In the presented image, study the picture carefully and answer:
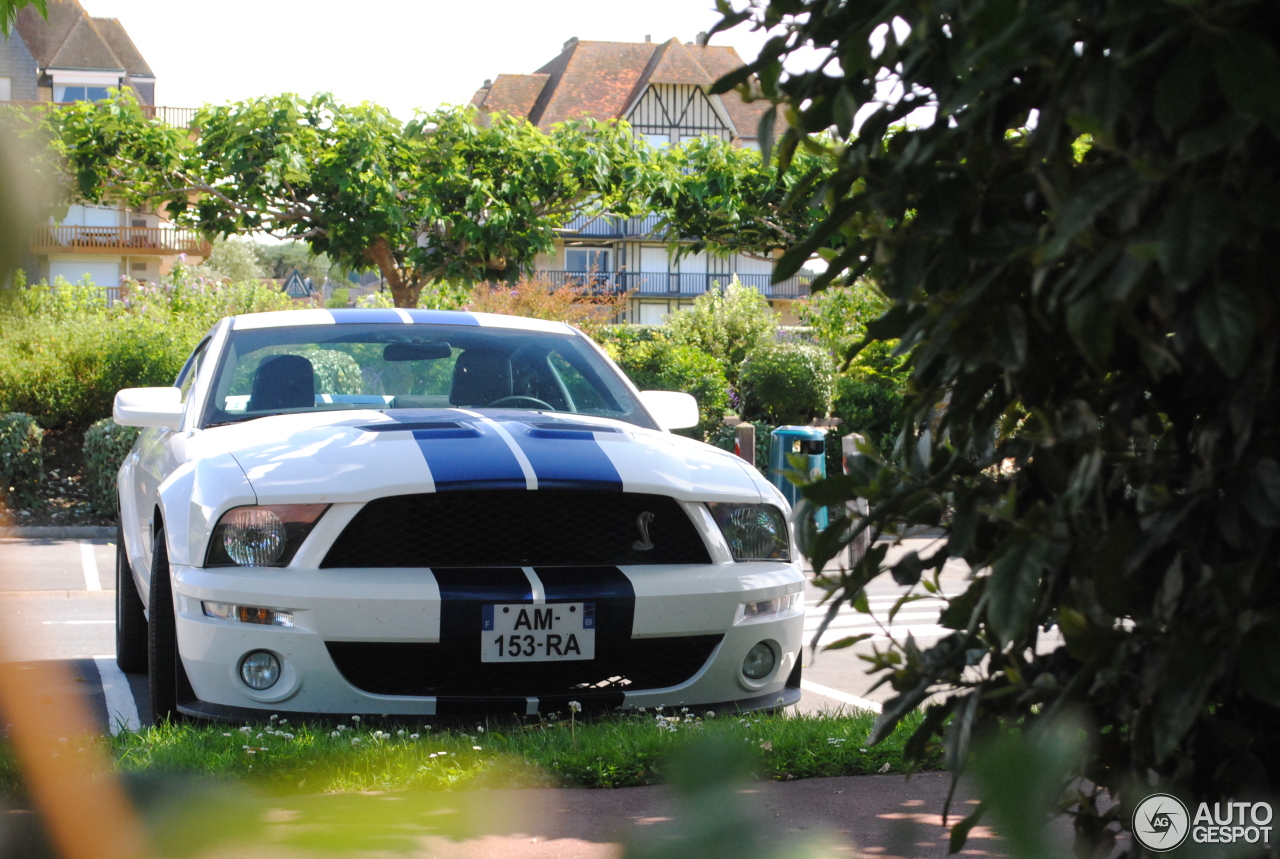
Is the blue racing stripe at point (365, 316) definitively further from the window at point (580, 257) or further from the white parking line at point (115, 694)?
the window at point (580, 257)

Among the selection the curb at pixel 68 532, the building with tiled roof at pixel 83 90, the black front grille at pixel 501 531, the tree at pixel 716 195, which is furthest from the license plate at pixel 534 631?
the curb at pixel 68 532

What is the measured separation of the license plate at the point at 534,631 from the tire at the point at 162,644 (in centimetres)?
120

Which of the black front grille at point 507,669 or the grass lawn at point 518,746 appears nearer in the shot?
the grass lawn at point 518,746

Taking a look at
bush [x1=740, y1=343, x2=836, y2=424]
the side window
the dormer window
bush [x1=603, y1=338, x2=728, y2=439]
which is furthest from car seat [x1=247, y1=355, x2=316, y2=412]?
bush [x1=740, y1=343, x2=836, y2=424]

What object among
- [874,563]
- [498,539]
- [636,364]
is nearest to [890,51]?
[874,563]

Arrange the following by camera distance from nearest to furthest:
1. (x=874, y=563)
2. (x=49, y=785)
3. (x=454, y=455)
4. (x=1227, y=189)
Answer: (x=49, y=785) → (x=1227, y=189) → (x=874, y=563) → (x=454, y=455)

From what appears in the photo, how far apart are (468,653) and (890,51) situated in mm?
2884

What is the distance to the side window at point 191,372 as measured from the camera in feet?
19.3

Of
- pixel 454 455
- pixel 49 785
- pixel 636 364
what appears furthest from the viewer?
pixel 636 364

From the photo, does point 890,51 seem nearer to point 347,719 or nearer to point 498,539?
point 498,539

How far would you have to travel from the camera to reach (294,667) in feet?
13.2

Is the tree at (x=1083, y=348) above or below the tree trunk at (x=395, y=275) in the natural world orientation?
below

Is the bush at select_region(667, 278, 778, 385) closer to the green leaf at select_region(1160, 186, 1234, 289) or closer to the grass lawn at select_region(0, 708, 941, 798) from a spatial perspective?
the grass lawn at select_region(0, 708, 941, 798)

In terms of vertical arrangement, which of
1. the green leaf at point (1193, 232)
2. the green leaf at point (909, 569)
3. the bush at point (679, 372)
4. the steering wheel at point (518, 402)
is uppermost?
the green leaf at point (1193, 232)
